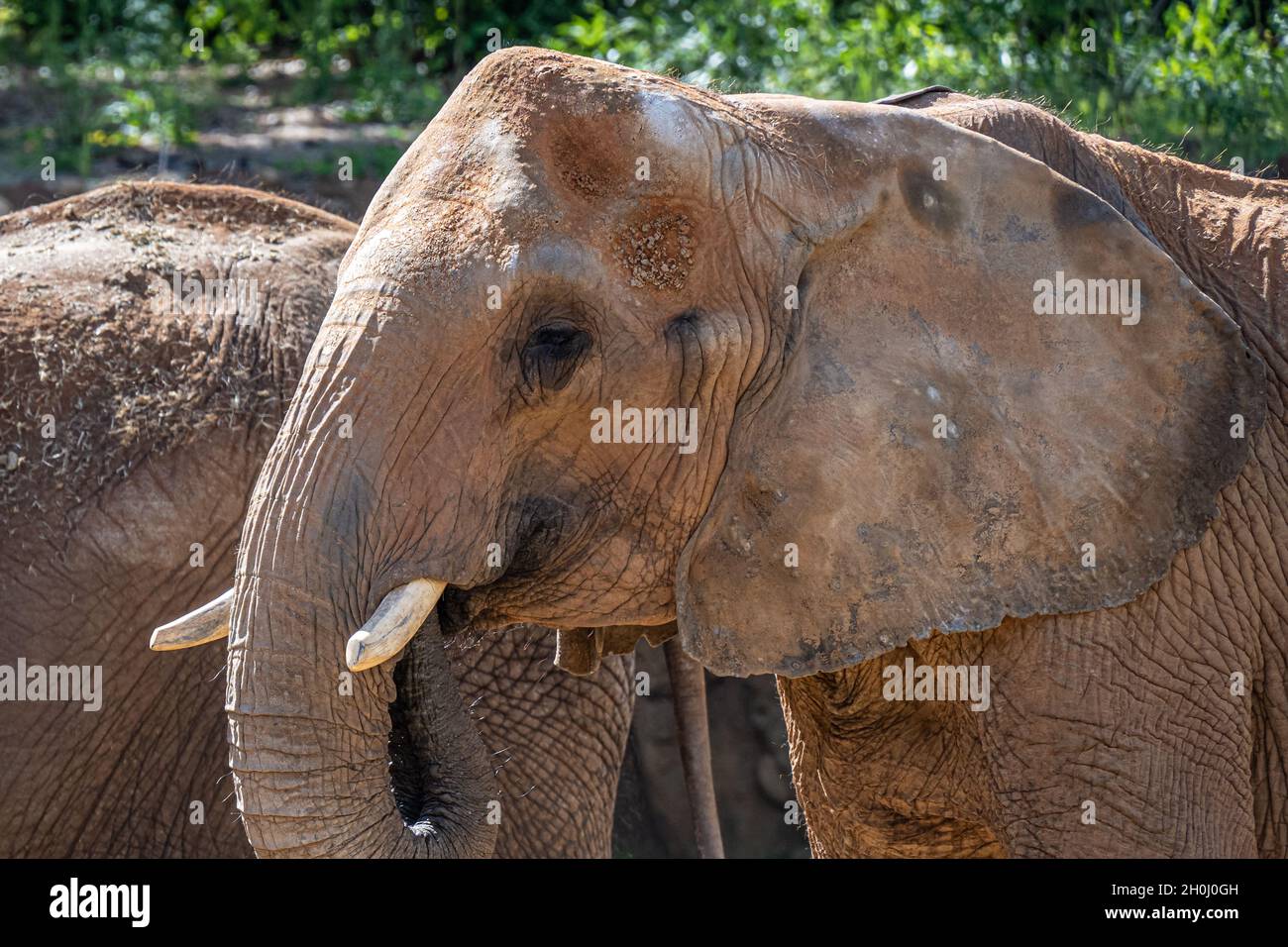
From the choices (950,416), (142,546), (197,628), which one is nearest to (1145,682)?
(950,416)

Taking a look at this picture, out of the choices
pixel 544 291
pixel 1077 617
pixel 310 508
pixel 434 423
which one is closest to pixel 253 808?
pixel 310 508

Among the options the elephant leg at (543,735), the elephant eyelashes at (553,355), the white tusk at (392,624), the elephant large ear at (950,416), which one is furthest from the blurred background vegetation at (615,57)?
the white tusk at (392,624)

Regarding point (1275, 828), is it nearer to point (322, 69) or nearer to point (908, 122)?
point (908, 122)

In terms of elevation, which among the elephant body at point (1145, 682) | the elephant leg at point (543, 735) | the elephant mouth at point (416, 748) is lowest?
the elephant leg at point (543, 735)

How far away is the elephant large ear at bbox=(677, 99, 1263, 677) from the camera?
346 centimetres

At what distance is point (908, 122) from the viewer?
11.6 ft

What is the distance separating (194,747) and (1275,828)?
8.79ft

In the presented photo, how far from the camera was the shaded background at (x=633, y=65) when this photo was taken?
756 cm

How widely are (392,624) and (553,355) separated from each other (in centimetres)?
54

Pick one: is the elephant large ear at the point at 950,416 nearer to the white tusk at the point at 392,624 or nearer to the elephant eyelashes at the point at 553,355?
the elephant eyelashes at the point at 553,355

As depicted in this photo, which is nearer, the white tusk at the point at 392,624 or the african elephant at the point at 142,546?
the white tusk at the point at 392,624

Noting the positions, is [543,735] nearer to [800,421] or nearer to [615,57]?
[800,421]

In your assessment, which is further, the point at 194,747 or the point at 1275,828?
the point at 194,747

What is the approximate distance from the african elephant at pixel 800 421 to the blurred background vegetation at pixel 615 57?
3.92 meters
